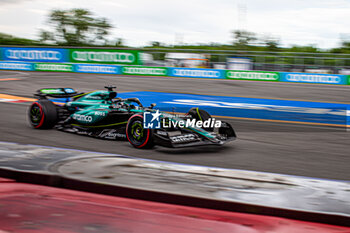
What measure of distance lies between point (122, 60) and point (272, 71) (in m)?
10.6

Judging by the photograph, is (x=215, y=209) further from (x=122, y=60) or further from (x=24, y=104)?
(x=122, y=60)

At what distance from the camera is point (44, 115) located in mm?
8508

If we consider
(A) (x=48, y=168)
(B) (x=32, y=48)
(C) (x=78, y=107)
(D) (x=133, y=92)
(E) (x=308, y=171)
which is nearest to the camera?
(A) (x=48, y=168)

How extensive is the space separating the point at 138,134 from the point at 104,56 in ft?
72.8

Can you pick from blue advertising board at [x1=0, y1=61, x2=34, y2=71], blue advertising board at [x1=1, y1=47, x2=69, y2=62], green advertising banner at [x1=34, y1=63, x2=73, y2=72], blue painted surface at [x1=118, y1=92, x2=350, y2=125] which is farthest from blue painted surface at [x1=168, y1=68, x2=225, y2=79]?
blue advertising board at [x1=0, y1=61, x2=34, y2=71]

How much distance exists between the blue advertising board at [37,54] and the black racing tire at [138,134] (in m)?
23.8

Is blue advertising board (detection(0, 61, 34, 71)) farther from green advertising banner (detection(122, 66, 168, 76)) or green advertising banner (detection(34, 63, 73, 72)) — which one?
green advertising banner (detection(122, 66, 168, 76))

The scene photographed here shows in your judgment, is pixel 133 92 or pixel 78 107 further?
pixel 133 92

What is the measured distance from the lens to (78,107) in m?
8.42

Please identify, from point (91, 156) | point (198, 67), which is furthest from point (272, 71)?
point (91, 156)

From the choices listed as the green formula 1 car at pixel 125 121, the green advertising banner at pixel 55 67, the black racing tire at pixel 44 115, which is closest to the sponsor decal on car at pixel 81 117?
the green formula 1 car at pixel 125 121

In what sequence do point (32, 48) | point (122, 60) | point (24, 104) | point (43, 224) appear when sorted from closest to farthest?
point (43, 224) < point (24, 104) < point (122, 60) < point (32, 48)

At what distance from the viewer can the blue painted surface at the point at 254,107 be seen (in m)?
11.2

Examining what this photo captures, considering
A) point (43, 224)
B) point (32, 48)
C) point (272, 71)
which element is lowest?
point (43, 224)
